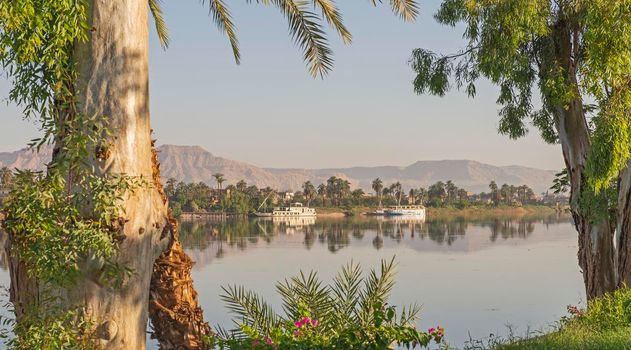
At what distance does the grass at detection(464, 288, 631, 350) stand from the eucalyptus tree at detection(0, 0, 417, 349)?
14.6 feet

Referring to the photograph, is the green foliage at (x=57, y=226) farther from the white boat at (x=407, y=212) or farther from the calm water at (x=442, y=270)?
the white boat at (x=407, y=212)

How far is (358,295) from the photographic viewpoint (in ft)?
24.4

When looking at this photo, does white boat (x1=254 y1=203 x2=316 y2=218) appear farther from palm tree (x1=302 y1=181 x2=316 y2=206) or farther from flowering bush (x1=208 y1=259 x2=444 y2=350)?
flowering bush (x1=208 y1=259 x2=444 y2=350)

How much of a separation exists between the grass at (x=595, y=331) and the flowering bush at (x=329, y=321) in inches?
77.2

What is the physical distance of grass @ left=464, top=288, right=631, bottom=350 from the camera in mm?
8219

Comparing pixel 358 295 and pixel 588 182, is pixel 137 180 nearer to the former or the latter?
pixel 358 295

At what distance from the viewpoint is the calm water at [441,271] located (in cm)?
2641

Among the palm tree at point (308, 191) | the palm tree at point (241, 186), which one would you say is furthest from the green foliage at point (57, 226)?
the palm tree at point (308, 191)

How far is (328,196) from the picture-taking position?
150m

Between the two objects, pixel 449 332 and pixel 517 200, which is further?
pixel 517 200

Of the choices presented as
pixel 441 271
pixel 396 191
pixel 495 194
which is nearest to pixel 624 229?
pixel 441 271

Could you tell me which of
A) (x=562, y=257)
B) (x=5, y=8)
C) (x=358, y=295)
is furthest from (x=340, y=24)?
(x=562, y=257)

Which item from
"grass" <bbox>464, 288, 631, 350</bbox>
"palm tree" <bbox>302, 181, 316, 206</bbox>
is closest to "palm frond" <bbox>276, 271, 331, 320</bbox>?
"grass" <bbox>464, 288, 631, 350</bbox>

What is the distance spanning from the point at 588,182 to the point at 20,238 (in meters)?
8.68
